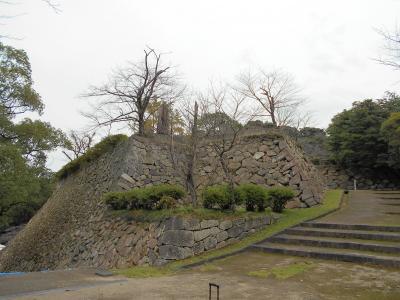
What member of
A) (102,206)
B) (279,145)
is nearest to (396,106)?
(279,145)

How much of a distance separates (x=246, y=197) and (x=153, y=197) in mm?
2387

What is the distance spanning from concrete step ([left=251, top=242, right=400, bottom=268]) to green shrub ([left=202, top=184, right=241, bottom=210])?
126cm

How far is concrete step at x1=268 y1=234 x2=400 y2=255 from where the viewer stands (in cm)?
650

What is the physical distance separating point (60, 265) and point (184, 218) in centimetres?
575

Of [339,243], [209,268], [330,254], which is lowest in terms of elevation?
[209,268]

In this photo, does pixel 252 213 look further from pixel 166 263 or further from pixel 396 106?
pixel 396 106

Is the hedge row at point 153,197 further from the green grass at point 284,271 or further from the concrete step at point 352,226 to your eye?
the concrete step at point 352,226

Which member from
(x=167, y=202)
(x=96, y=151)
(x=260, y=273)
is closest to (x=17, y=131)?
(x=96, y=151)

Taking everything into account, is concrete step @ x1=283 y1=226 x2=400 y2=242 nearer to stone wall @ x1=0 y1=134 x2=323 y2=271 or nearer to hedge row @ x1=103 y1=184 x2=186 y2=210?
stone wall @ x1=0 y1=134 x2=323 y2=271

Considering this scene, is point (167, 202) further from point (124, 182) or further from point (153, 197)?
point (124, 182)

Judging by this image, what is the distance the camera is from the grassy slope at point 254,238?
6.37 m

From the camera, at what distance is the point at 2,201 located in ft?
52.0

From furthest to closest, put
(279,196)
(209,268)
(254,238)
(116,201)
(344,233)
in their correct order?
(116,201), (279,196), (254,238), (344,233), (209,268)

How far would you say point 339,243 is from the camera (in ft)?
23.2
